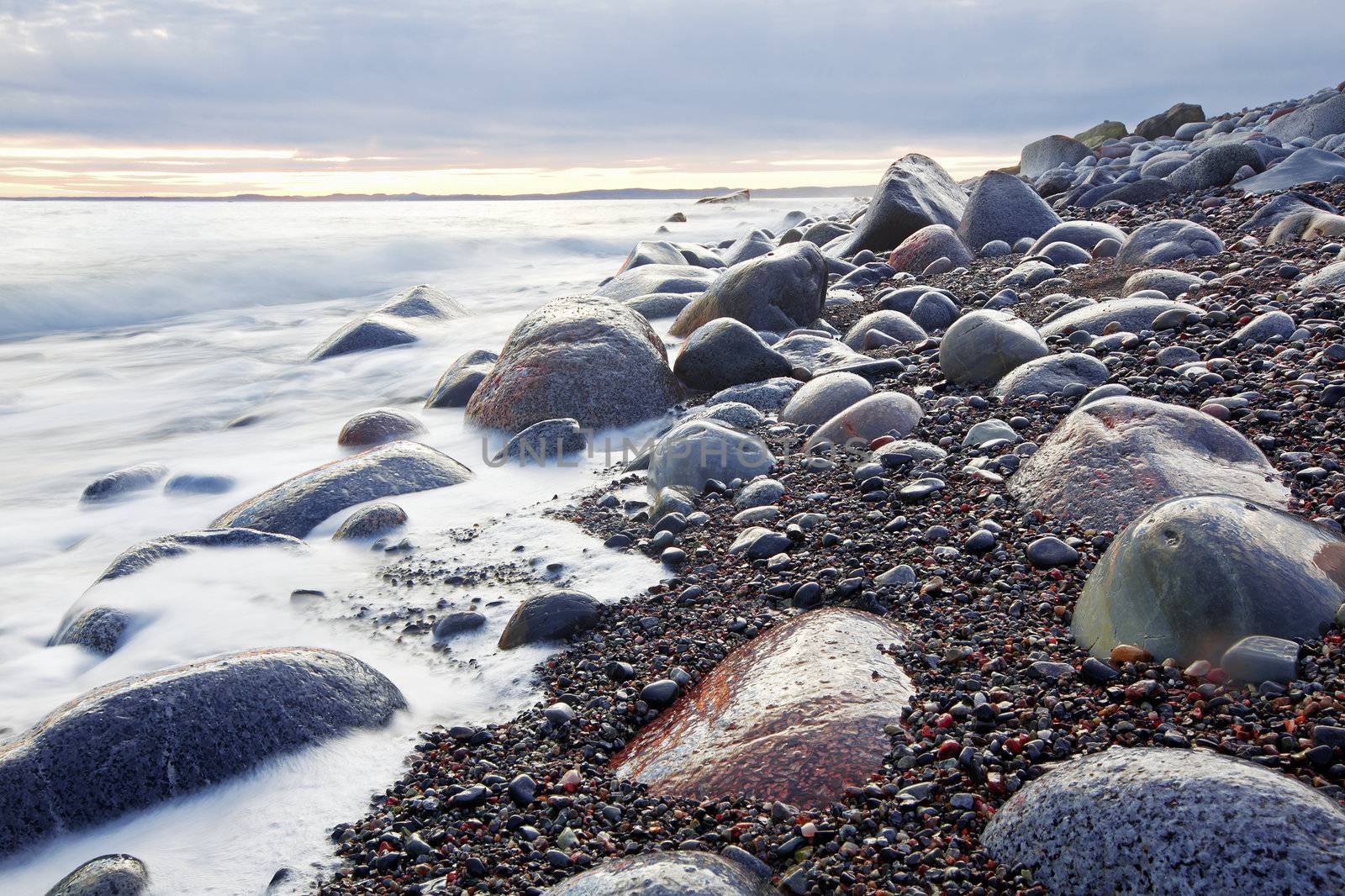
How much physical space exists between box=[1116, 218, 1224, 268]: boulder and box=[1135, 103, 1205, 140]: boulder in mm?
14762

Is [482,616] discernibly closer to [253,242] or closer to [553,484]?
[553,484]

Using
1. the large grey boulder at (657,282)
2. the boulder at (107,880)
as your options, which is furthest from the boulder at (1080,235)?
the boulder at (107,880)

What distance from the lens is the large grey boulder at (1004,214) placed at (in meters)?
8.17

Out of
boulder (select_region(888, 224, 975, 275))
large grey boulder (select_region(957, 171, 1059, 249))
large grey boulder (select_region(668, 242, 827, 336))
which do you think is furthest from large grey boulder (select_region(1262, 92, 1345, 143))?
large grey boulder (select_region(668, 242, 827, 336))

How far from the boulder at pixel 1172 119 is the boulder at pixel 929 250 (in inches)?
554

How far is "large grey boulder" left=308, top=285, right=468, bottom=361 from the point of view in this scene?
886cm

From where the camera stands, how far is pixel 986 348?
4391 millimetres

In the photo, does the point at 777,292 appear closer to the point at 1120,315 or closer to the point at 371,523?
the point at 1120,315

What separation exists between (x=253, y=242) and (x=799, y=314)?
13375 mm

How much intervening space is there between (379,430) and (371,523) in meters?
1.75

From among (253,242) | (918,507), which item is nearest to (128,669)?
(918,507)

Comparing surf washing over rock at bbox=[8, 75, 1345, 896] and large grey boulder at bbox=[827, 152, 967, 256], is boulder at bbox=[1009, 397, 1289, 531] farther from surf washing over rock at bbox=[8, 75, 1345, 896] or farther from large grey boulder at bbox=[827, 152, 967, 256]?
large grey boulder at bbox=[827, 152, 967, 256]

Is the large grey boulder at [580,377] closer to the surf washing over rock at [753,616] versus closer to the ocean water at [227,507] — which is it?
the surf washing over rock at [753,616]

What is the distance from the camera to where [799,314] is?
652cm
